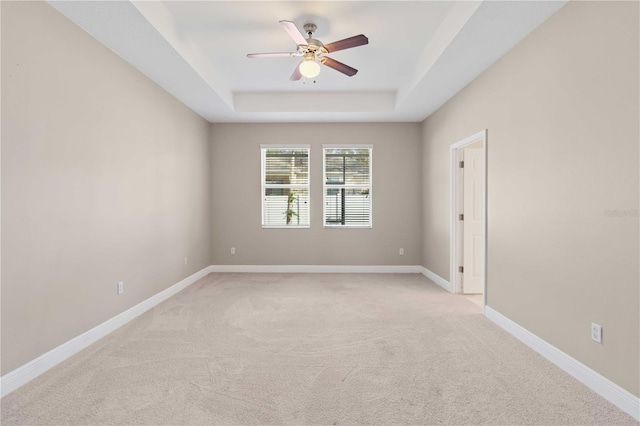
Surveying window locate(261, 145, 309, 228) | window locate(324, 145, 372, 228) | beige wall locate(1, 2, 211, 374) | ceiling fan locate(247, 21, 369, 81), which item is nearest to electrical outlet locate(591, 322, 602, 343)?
ceiling fan locate(247, 21, 369, 81)

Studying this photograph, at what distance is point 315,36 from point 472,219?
3.09 metres

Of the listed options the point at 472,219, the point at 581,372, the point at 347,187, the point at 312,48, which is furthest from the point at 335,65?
the point at 581,372

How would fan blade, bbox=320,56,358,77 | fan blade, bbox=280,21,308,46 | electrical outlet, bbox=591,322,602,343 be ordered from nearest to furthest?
electrical outlet, bbox=591,322,602,343 → fan blade, bbox=280,21,308,46 → fan blade, bbox=320,56,358,77

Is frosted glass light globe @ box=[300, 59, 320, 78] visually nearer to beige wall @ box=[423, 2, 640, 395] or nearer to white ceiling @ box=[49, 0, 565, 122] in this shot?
white ceiling @ box=[49, 0, 565, 122]

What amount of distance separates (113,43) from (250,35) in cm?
126

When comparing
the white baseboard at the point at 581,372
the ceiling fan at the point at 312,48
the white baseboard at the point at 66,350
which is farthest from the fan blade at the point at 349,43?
the white baseboard at the point at 66,350

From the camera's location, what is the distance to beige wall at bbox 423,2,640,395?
76.5 inches

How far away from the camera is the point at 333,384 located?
2205 millimetres

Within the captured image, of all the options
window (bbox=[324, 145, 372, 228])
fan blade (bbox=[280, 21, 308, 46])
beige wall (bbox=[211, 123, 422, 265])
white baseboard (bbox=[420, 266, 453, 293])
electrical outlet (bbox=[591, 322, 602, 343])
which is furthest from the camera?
window (bbox=[324, 145, 372, 228])

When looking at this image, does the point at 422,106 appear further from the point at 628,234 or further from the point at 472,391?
the point at 472,391

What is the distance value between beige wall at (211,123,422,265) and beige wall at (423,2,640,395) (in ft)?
7.92

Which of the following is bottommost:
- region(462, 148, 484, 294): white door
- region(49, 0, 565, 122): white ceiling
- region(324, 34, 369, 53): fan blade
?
region(462, 148, 484, 294): white door

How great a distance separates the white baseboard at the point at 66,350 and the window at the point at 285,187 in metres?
2.52

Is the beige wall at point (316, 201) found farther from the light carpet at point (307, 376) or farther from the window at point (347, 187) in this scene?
the light carpet at point (307, 376)
